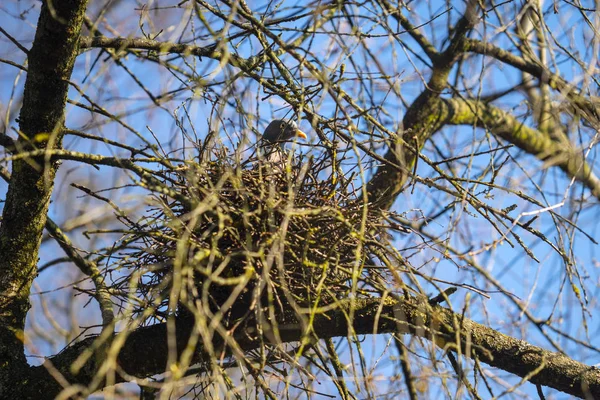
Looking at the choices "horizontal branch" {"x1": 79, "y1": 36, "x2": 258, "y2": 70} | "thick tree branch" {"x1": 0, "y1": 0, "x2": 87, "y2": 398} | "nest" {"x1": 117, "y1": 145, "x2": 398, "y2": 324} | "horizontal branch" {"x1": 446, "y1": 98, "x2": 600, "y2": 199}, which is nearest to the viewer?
"nest" {"x1": 117, "y1": 145, "x2": 398, "y2": 324}

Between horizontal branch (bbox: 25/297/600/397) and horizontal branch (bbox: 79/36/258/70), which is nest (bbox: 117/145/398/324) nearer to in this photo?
horizontal branch (bbox: 25/297/600/397)

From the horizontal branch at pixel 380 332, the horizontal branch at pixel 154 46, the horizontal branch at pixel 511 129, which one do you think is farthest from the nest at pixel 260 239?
the horizontal branch at pixel 511 129

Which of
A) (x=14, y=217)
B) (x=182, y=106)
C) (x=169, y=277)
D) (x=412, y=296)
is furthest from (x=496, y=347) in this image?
(x=14, y=217)

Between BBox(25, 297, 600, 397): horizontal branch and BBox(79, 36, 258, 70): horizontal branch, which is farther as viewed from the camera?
BBox(79, 36, 258, 70): horizontal branch

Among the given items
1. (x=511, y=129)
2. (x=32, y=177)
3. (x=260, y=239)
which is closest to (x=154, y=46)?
(x=32, y=177)

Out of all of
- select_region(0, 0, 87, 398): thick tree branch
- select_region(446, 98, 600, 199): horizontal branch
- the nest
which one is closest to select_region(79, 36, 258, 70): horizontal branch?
select_region(0, 0, 87, 398): thick tree branch

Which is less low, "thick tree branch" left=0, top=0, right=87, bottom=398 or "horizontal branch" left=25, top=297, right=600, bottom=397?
"thick tree branch" left=0, top=0, right=87, bottom=398

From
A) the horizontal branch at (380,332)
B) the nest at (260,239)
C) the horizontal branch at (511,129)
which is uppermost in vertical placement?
the horizontal branch at (511,129)

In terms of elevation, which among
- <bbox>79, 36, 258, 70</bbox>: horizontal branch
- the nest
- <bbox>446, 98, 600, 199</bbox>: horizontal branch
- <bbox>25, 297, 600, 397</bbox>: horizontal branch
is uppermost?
<bbox>446, 98, 600, 199</bbox>: horizontal branch

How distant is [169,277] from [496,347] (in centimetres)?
155

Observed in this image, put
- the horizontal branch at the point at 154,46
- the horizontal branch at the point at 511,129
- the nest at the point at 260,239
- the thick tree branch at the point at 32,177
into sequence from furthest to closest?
the horizontal branch at the point at 511,129 → the horizontal branch at the point at 154,46 → the thick tree branch at the point at 32,177 → the nest at the point at 260,239

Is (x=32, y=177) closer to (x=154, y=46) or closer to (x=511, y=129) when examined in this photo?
(x=154, y=46)

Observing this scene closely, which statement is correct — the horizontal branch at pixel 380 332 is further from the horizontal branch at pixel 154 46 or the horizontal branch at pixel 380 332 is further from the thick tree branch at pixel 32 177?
the horizontal branch at pixel 154 46

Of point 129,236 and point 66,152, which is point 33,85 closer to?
point 66,152
